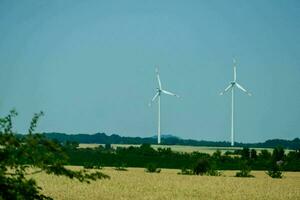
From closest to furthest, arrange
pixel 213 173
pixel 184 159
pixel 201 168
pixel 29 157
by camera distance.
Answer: pixel 29 157 → pixel 213 173 → pixel 201 168 → pixel 184 159

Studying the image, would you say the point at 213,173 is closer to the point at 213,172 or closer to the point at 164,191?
the point at 213,172

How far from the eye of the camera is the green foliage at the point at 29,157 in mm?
13359

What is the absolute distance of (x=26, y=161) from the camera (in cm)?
1388

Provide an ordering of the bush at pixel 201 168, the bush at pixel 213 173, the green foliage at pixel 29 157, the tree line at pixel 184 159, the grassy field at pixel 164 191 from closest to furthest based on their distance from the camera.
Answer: the green foliage at pixel 29 157, the grassy field at pixel 164 191, the bush at pixel 213 173, the bush at pixel 201 168, the tree line at pixel 184 159

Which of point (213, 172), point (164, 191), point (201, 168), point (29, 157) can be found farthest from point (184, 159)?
point (29, 157)

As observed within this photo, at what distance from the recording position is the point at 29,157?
13742 mm

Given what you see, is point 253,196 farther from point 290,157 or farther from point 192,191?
point 290,157

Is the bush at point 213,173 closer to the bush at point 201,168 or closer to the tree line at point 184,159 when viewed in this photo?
the bush at point 201,168

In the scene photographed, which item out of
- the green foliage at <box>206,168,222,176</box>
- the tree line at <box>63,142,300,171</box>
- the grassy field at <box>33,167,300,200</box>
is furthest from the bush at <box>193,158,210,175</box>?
the grassy field at <box>33,167,300,200</box>

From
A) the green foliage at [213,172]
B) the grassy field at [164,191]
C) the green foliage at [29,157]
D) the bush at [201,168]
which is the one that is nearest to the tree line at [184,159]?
the bush at [201,168]

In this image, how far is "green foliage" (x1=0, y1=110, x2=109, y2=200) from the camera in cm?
1336

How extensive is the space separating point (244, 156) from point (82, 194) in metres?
76.2

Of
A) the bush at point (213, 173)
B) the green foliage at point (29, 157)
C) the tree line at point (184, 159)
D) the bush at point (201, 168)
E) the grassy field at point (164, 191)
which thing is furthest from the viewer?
the tree line at point (184, 159)

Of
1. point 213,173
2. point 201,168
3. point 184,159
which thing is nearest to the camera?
point 213,173
